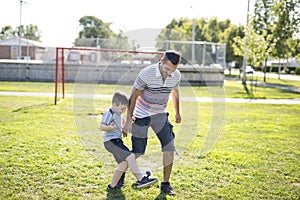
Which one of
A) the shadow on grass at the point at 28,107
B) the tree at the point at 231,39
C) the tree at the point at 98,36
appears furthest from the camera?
the tree at the point at 231,39

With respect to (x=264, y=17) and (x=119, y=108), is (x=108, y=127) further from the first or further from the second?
(x=264, y=17)

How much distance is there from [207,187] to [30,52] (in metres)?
39.7

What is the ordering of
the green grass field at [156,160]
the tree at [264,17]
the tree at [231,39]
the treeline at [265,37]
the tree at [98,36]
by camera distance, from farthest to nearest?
the tree at [231,39], the tree at [264,17], the treeline at [265,37], the tree at [98,36], the green grass field at [156,160]

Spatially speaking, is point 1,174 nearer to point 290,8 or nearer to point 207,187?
point 207,187

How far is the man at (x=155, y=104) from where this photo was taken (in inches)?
173

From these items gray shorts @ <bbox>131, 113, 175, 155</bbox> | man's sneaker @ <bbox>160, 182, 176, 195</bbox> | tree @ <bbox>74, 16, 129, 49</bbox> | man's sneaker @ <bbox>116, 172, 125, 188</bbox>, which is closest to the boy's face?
gray shorts @ <bbox>131, 113, 175, 155</bbox>

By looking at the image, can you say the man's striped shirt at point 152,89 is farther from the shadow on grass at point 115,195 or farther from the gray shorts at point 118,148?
the shadow on grass at point 115,195

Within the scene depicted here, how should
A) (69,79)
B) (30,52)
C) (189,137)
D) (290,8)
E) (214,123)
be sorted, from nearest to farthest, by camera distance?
(189,137) → (214,123) → (69,79) → (290,8) → (30,52)

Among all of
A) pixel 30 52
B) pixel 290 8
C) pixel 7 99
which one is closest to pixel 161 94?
pixel 7 99

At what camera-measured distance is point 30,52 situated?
41875 millimetres

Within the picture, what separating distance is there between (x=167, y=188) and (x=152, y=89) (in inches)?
47.9

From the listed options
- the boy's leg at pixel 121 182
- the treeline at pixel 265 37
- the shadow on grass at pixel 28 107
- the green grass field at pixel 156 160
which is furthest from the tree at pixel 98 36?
the boy's leg at pixel 121 182

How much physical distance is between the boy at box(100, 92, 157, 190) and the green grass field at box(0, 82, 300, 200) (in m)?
0.25

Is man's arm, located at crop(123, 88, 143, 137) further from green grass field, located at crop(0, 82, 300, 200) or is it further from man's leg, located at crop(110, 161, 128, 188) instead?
green grass field, located at crop(0, 82, 300, 200)
